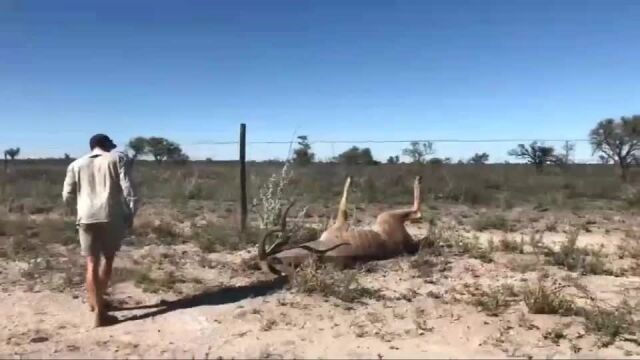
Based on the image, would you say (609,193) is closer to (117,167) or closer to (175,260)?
(175,260)

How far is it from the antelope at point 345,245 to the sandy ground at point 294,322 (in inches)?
13.8

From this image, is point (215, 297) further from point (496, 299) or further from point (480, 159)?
Result: point (480, 159)

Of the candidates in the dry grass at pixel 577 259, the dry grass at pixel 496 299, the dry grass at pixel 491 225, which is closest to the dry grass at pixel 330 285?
the dry grass at pixel 496 299

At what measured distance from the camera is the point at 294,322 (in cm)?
688

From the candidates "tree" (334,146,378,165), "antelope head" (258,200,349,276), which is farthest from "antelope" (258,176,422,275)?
"tree" (334,146,378,165)

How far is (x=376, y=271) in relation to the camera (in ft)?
30.2

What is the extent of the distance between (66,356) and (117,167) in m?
1.99

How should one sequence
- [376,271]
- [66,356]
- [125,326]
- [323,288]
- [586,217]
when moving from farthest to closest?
[586,217] → [376,271] → [323,288] → [125,326] → [66,356]

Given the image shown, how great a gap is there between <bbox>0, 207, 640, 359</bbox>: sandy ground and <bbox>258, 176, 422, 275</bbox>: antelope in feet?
1.15

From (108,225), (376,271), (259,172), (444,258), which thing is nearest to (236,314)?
(108,225)

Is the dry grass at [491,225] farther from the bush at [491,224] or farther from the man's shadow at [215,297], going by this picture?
the man's shadow at [215,297]

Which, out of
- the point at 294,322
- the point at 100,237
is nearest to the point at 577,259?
the point at 294,322

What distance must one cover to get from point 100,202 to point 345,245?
3670mm

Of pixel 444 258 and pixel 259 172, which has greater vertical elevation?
pixel 259 172
